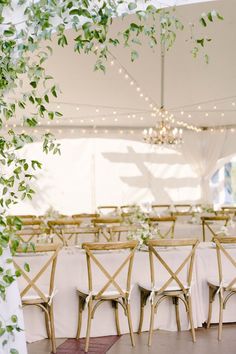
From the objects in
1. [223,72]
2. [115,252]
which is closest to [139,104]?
[223,72]

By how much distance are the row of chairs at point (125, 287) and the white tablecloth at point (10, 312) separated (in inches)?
55.5

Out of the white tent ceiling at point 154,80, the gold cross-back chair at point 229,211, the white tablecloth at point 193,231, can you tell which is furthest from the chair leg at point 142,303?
the gold cross-back chair at point 229,211

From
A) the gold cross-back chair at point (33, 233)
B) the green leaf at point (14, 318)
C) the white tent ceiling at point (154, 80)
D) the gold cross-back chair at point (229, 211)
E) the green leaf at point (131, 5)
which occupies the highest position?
the white tent ceiling at point (154, 80)

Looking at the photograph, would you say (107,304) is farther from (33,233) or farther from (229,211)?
(229,211)

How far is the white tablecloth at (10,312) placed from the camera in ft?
8.39

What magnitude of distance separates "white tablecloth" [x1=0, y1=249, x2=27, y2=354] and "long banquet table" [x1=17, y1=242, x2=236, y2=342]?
1852mm

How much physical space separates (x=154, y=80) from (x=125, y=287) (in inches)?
179

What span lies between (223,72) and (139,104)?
2.84 meters

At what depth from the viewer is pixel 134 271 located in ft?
15.5

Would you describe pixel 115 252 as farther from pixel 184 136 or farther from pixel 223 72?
pixel 184 136

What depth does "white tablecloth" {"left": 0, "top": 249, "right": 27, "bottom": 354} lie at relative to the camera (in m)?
2.56

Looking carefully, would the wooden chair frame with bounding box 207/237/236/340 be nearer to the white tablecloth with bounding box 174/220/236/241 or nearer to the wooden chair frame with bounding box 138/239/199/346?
the wooden chair frame with bounding box 138/239/199/346

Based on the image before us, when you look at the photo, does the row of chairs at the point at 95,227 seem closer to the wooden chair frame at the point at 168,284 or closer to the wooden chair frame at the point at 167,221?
the wooden chair frame at the point at 167,221

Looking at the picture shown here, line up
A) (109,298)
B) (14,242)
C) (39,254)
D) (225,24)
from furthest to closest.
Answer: (225,24)
(39,254)
(109,298)
(14,242)
